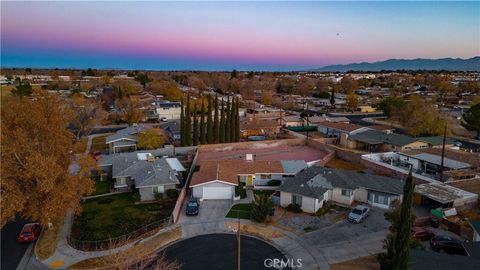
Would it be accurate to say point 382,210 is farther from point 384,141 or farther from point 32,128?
point 32,128

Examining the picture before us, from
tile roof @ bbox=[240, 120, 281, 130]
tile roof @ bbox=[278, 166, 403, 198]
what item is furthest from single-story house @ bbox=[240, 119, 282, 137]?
tile roof @ bbox=[278, 166, 403, 198]

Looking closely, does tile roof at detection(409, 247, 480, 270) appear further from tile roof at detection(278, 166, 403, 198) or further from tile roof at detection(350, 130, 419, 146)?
tile roof at detection(350, 130, 419, 146)

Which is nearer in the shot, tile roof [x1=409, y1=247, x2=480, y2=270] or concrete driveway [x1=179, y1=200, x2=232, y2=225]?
tile roof [x1=409, y1=247, x2=480, y2=270]

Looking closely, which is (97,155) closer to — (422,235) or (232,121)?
(232,121)

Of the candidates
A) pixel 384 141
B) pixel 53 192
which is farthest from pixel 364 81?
pixel 53 192

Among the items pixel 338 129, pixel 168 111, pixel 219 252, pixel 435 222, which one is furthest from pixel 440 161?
pixel 168 111

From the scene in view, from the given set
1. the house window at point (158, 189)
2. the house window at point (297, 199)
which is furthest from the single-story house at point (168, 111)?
the house window at point (297, 199)
